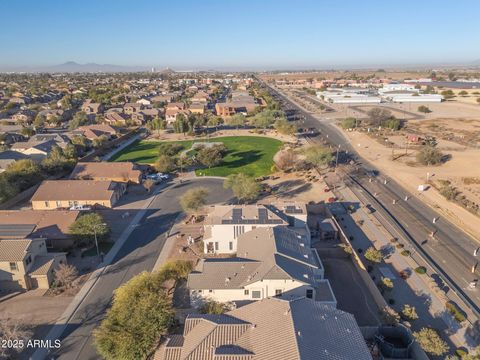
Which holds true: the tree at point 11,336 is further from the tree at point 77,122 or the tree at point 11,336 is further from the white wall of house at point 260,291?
the tree at point 77,122

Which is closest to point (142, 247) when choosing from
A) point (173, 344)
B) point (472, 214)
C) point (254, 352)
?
point (173, 344)

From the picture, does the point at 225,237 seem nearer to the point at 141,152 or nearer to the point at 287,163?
the point at 287,163

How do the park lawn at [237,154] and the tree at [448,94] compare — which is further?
the tree at [448,94]

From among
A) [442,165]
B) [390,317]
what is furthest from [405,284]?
[442,165]

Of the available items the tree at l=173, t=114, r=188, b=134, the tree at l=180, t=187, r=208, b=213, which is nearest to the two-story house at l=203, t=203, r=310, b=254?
the tree at l=180, t=187, r=208, b=213

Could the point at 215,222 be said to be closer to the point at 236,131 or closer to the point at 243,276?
the point at 243,276

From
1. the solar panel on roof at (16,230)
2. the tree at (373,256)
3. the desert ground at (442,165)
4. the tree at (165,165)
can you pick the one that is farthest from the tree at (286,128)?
the solar panel on roof at (16,230)
